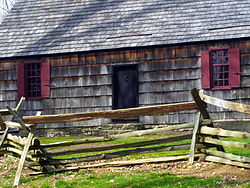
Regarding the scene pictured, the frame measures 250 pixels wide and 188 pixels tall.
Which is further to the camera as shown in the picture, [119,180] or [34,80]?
[34,80]

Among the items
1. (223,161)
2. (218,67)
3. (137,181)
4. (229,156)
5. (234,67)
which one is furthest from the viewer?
(218,67)

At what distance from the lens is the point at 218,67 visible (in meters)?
16.0

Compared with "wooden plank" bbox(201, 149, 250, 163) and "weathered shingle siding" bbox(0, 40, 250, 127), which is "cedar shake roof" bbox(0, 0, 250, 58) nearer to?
"weathered shingle siding" bbox(0, 40, 250, 127)

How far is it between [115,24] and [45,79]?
154 inches

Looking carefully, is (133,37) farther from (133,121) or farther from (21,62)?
(21,62)

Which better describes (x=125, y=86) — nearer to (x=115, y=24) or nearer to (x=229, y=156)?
(x=115, y=24)

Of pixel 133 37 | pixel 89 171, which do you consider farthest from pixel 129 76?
pixel 89 171

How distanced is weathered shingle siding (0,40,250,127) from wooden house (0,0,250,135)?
0.04m

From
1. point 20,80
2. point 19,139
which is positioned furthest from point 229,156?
point 20,80

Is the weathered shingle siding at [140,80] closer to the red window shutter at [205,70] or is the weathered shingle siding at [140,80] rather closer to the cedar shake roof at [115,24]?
the red window shutter at [205,70]

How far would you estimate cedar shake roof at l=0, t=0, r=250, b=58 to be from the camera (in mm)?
16391

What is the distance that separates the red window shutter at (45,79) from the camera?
1806 cm

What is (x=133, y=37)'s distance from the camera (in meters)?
17.2

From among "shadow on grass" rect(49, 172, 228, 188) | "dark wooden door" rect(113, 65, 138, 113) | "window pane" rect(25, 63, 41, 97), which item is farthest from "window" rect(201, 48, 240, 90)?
"shadow on grass" rect(49, 172, 228, 188)
